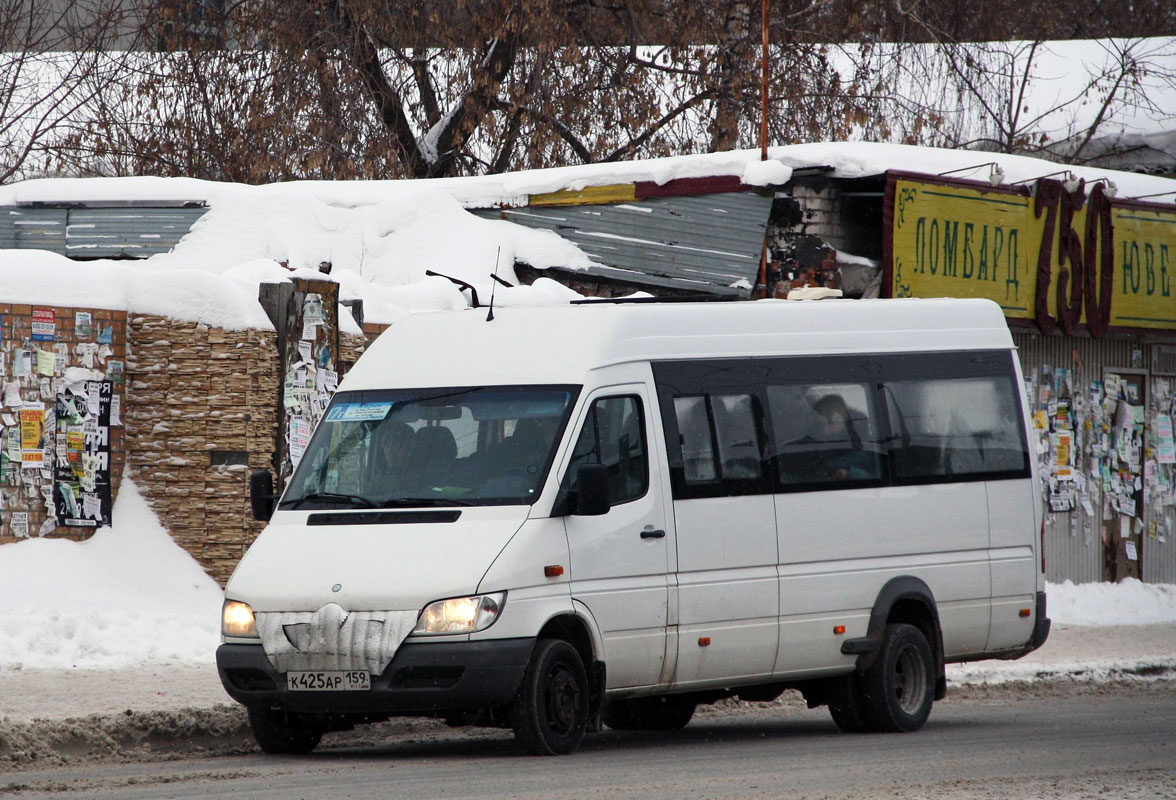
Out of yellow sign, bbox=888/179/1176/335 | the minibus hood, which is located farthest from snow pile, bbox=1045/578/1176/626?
the minibus hood

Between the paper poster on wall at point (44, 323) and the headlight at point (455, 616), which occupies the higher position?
the paper poster on wall at point (44, 323)

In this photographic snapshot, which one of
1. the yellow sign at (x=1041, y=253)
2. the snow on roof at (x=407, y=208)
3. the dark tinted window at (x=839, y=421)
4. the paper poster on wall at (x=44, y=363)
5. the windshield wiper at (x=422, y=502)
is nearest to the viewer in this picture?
the windshield wiper at (x=422, y=502)

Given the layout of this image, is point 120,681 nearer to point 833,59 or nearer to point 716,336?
point 716,336

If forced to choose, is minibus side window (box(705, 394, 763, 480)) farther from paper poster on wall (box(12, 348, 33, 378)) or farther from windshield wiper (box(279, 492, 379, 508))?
paper poster on wall (box(12, 348, 33, 378))

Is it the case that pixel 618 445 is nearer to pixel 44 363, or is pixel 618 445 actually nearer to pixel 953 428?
pixel 953 428

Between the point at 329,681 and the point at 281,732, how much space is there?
0.84 m

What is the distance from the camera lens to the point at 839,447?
10531mm

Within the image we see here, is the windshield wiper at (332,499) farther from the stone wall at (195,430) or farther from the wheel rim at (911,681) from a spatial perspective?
the stone wall at (195,430)

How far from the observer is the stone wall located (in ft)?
45.0

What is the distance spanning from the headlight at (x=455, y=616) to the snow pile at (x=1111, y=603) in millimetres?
10884

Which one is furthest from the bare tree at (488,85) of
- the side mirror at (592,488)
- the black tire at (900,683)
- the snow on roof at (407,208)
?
the side mirror at (592,488)

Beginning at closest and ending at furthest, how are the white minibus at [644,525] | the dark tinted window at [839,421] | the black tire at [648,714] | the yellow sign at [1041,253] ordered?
the white minibus at [644,525] < the dark tinted window at [839,421] < the black tire at [648,714] < the yellow sign at [1041,253]

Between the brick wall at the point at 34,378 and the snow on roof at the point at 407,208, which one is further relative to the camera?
the snow on roof at the point at 407,208

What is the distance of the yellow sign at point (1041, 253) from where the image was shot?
18.2 m
